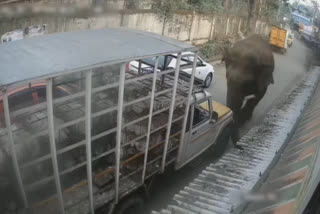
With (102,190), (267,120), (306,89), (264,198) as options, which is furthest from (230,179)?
(306,89)

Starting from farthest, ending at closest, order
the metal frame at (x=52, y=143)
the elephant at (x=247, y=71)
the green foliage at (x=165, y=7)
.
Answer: the green foliage at (x=165, y=7) < the elephant at (x=247, y=71) < the metal frame at (x=52, y=143)

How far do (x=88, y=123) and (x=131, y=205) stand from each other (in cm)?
169

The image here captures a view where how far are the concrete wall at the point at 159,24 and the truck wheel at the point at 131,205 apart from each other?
6.12 meters

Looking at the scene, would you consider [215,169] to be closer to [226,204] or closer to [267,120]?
[226,204]

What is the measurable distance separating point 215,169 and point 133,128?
142 centimetres

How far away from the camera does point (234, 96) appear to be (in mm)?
8148

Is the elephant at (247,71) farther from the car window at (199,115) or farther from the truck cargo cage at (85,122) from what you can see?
the truck cargo cage at (85,122)

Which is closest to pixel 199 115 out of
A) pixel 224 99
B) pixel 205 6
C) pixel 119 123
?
pixel 119 123

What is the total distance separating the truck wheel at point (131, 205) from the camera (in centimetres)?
478

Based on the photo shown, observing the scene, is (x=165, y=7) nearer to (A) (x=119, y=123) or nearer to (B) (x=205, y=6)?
(B) (x=205, y=6)

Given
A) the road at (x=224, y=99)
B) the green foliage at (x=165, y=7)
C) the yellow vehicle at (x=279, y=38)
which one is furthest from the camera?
the yellow vehicle at (x=279, y=38)

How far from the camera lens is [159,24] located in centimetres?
1396

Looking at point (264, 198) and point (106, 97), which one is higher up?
point (106, 97)

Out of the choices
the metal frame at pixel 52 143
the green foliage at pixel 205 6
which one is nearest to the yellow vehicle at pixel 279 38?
the green foliage at pixel 205 6
